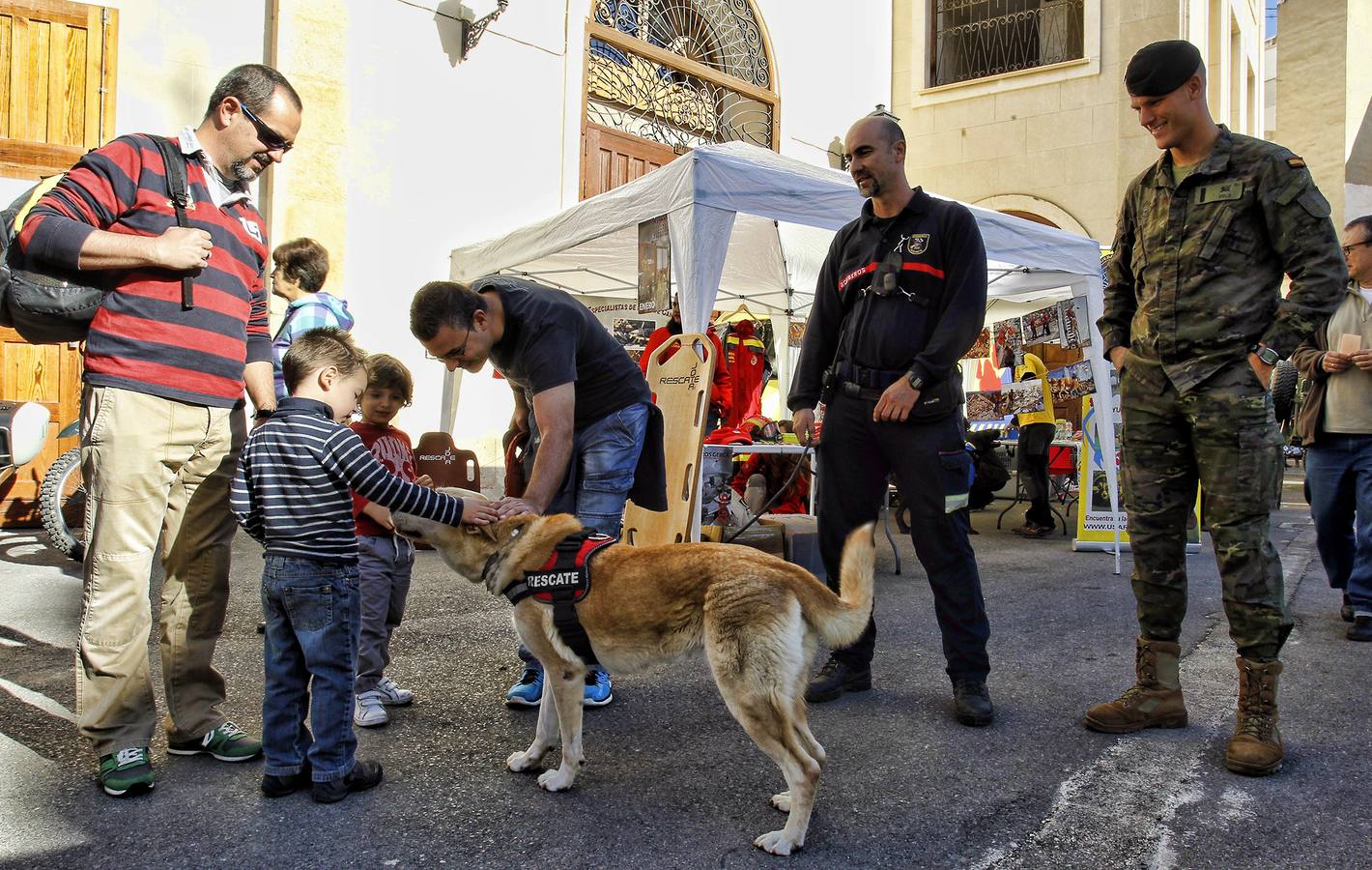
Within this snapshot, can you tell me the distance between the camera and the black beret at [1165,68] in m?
2.89

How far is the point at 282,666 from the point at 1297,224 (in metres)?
3.38

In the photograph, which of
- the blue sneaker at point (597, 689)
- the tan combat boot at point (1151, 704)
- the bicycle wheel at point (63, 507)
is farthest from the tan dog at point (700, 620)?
the bicycle wheel at point (63, 507)

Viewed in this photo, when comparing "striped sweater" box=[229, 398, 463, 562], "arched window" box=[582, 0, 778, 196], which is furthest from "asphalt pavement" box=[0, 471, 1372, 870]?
"arched window" box=[582, 0, 778, 196]

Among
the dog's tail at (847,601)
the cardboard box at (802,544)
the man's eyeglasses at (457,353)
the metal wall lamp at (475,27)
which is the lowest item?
the cardboard box at (802,544)

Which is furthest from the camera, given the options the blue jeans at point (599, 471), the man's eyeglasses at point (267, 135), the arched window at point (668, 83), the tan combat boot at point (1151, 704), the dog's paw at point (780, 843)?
the arched window at point (668, 83)

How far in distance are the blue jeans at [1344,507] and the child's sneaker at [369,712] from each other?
15.5 ft

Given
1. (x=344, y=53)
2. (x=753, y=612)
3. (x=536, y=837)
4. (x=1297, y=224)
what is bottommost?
(x=536, y=837)

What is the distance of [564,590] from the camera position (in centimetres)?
256

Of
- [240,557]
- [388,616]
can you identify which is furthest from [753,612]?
[240,557]

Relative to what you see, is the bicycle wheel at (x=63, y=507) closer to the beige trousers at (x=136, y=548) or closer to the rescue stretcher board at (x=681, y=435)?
the beige trousers at (x=136, y=548)

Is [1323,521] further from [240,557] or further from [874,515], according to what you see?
[240,557]

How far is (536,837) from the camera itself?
2.33 metres

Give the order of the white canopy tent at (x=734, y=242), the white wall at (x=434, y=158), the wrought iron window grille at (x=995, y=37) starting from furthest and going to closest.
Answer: the wrought iron window grille at (x=995, y=37) < the white wall at (x=434, y=158) < the white canopy tent at (x=734, y=242)

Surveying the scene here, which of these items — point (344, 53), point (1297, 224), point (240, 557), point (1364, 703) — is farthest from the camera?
point (344, 53)
